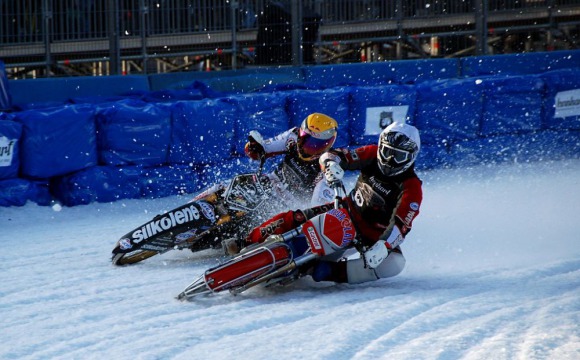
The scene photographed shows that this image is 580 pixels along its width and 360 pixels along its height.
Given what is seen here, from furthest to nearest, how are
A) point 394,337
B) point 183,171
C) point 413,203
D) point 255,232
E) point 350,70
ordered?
point 350,70 < point 183,171 < point 255,232 < point 413,203 < point 394,337

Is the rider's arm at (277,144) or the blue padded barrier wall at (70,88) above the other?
the blue padded barrier wall at (70,88)

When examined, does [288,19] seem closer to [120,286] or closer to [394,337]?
[120,286]

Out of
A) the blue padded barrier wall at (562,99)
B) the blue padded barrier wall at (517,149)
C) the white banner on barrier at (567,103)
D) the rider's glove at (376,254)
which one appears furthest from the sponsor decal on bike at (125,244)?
the white banner on barrier at (567,103)

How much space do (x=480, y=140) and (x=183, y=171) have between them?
436 centimetres

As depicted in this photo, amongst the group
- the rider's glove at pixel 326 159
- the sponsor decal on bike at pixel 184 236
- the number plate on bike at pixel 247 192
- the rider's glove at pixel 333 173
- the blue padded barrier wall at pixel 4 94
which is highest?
the blue padded barrier wall at pixel 4 94

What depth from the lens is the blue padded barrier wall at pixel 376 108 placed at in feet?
38.8

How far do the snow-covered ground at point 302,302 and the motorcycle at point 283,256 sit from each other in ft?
0.42

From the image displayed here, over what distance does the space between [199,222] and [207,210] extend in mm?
136

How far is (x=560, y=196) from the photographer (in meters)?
10.7

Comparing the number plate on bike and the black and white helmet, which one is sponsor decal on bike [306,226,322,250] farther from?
the number plate on bike

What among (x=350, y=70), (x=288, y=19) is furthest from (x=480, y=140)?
(x=288, y=19)

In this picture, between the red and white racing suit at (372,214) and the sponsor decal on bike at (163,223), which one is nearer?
the red and white racing suit at (372,214)

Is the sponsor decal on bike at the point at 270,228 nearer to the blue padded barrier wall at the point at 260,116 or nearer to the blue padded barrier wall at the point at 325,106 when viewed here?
the blue padded barrier wall at the point at 260,116

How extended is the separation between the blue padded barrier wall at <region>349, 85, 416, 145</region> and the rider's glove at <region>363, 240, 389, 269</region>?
554cm
